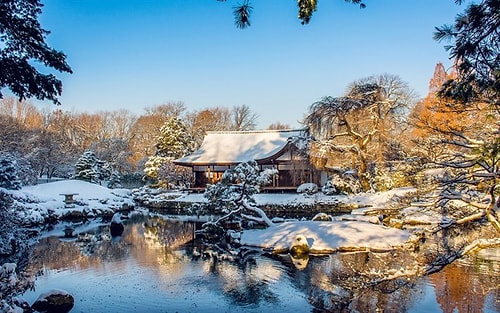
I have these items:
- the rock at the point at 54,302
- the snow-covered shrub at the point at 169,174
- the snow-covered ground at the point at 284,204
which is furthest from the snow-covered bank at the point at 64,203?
the rock at the point at 54,302

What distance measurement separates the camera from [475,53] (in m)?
3.65

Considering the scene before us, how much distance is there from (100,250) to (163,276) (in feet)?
16.0

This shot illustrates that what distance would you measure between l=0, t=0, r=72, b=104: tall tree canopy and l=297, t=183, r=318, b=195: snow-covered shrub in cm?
2184

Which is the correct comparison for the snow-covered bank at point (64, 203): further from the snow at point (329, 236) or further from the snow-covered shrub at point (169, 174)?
the snow at point (329, 236)

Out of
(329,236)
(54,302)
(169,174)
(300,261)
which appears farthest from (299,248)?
(169,174)

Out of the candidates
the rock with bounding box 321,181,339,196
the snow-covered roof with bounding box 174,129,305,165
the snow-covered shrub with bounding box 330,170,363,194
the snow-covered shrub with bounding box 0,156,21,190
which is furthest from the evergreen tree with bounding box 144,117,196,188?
the snow-covered shrub with bounding box 0,156,21,190

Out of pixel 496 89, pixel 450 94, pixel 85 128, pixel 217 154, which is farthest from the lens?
pixel 85 128

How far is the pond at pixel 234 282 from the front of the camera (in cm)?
833

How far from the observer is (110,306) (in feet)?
27.9

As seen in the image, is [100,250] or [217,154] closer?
[100,250]

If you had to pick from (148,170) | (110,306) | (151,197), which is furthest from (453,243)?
(148,170)

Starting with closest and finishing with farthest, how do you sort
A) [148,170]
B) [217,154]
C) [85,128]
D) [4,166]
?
[4,166], [217,154], [148,170], [85,128]

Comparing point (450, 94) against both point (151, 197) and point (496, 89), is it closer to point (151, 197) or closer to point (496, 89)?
point (496, 89)

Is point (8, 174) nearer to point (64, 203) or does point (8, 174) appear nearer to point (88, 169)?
point (64, 203)
